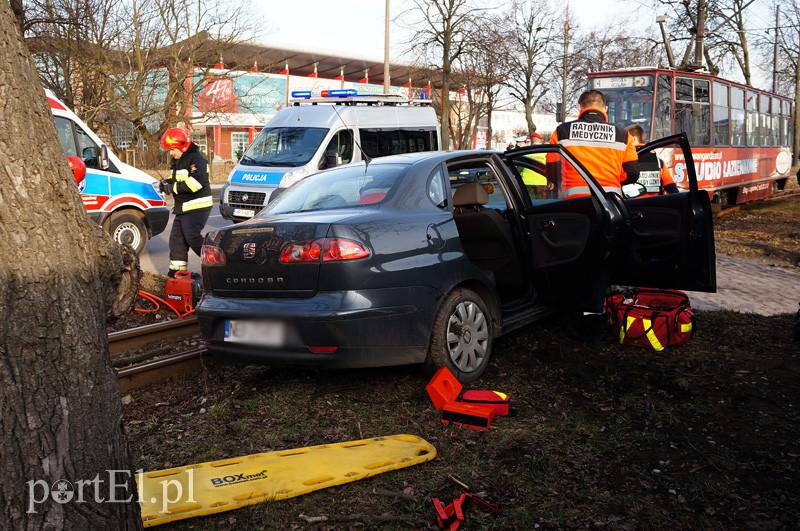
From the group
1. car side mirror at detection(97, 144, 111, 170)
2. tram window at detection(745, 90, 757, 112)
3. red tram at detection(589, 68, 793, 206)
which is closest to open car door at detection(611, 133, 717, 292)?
car side mirror at detection(97, 144, 111, 170)

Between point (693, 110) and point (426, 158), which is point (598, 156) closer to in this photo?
point (426, 158)

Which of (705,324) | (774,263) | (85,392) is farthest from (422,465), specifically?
(774,263)

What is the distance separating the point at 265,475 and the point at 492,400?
1.46 metres

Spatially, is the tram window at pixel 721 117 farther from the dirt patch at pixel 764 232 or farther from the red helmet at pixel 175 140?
the red helmet at pixel 175 140

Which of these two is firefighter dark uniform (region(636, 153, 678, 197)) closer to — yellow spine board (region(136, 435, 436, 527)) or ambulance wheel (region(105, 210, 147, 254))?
yellow spine board (region(136, 435, 436, 527))

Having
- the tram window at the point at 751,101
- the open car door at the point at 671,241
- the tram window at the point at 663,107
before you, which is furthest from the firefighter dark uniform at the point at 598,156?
the tram window at the point at 751,101

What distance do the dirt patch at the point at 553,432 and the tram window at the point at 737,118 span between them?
14.0m

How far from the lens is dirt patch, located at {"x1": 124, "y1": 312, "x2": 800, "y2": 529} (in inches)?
128

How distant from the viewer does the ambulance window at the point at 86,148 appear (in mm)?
10648

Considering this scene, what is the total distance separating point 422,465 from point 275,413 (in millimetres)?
1132

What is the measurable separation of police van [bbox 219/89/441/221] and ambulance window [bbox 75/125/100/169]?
2.43 metres

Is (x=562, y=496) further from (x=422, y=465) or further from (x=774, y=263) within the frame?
(x=774, y=263)

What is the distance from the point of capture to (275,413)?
4496 mm

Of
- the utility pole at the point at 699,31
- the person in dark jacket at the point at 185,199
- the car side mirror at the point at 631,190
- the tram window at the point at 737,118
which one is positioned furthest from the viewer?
the utility pole at the point at 699,31
